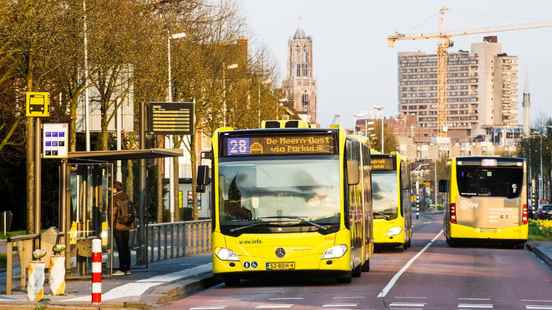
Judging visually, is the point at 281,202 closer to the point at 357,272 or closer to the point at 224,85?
the point at 357,272

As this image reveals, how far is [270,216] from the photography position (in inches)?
1008

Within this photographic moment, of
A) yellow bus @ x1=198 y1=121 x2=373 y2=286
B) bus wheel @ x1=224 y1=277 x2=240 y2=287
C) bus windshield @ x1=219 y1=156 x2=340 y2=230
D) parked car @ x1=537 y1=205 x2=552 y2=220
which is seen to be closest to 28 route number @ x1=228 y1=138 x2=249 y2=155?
yellow bus @ x1=198 y1=121 x2=373 y2=286

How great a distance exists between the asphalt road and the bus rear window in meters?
10.1

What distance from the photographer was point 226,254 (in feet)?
84.1

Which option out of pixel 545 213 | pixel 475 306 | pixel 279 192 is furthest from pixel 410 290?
pixel 545 213

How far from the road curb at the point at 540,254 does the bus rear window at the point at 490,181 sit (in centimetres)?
198

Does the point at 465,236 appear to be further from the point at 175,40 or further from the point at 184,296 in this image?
the point at 184,296

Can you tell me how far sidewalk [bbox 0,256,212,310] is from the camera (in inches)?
796

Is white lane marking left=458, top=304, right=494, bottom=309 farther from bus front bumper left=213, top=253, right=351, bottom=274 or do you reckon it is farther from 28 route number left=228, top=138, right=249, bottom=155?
28 route number left=228, top=138, right=249, bottom=155

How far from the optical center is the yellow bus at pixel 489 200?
4644 cm

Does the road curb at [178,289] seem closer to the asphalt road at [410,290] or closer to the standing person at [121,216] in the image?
the asphalt road at [410,290]

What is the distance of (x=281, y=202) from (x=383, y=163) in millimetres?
18803

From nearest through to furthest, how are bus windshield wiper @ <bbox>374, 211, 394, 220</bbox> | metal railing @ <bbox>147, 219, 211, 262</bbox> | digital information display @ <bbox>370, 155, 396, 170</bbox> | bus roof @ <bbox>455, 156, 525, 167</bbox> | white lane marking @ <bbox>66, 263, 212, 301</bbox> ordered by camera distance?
white lane marking @ <bbox>66, 263, 212, 301</bbox> → metal railing @ <bbox>147, 219, 211, 262</bbox> → bus windshield wiper @ <bbox>374, 211, 394, 220</bbox> → digital information display @ <bbox>370, 155, 396, 170</bbox> → bus roof @ <bbox>455, 156, 525, 167</bbox>

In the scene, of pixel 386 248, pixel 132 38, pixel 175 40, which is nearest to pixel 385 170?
pixel 386 248
